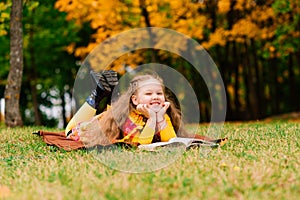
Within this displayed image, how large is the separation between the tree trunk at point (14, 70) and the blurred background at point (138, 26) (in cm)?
31

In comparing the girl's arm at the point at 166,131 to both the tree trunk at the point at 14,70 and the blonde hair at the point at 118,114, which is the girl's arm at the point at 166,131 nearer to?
the blonde hair at the point at 118,114

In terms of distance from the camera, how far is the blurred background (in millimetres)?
13109

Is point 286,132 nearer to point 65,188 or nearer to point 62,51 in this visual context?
point 65,188

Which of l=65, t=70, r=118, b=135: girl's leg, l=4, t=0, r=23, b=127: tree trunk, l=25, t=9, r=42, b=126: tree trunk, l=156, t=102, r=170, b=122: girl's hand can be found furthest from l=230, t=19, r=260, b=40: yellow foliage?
l=156, t=102, r=170, b=122: girl's hand

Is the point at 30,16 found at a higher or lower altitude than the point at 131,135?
higher

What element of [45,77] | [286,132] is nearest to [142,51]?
[45,77]

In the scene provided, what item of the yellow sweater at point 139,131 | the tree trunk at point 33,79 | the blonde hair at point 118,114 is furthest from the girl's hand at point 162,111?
the tree trunk at point 33,79

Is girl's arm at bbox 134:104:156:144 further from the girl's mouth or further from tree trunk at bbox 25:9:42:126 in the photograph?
tree trunk at bbox 25:9:42:126

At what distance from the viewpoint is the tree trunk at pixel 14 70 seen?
10.5m

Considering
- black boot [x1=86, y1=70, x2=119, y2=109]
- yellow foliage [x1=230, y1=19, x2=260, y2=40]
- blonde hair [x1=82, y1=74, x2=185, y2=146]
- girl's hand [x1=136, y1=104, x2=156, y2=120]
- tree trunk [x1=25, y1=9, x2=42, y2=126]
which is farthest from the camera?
tree trunk [x1=25, y1=9, x2=42, y2=126]

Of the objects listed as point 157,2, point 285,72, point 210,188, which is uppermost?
Answer: point 157,2

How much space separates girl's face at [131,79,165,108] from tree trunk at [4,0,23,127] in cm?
568

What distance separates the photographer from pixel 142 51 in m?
17.2

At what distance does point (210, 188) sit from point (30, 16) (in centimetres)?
1510
